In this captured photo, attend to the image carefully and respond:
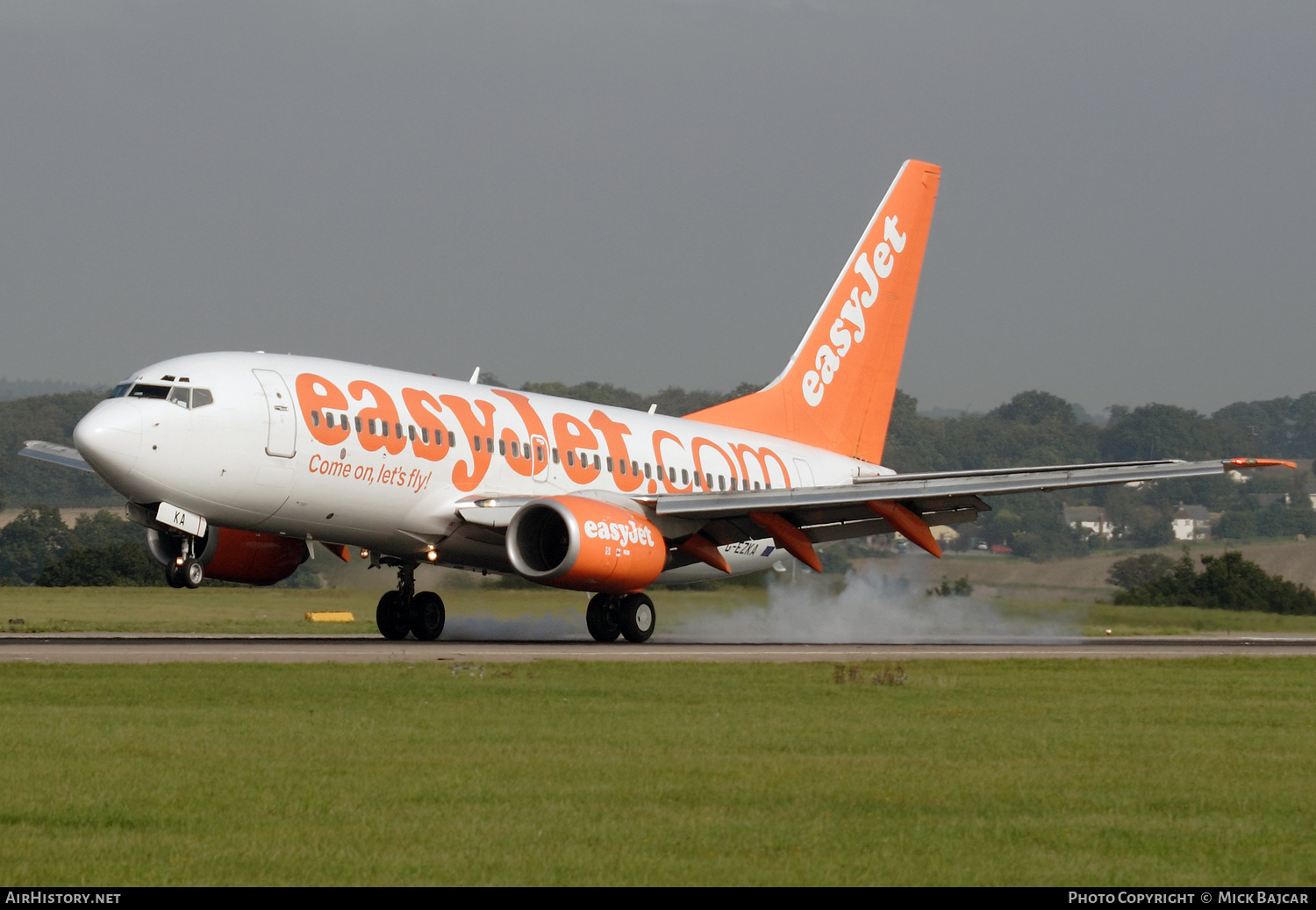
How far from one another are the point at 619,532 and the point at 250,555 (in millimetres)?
6916

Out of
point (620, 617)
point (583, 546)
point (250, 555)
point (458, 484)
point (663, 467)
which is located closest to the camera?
point (583, 546)

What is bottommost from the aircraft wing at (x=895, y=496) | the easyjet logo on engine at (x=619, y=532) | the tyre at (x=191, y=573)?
the tyre at (x=191, y=573)

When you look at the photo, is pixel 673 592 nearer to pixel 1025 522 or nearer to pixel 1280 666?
pixel 1280 666

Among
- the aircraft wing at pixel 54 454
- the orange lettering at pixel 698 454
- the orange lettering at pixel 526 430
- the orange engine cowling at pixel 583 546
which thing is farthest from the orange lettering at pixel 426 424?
the orange lettering at pixel 698 454

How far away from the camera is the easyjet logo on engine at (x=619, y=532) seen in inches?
1067

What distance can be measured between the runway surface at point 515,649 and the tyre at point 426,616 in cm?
85

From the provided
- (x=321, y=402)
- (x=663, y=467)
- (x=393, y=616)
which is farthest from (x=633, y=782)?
(x=663, y=467)

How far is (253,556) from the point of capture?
97.6 feet

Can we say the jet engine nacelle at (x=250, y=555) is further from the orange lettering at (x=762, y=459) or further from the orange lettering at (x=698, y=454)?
the orange lettering at (x=762, y=459)

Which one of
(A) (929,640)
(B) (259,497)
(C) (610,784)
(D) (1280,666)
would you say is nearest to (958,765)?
(C) (610,784)

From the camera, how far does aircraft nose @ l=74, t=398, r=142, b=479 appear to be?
80.8 ft

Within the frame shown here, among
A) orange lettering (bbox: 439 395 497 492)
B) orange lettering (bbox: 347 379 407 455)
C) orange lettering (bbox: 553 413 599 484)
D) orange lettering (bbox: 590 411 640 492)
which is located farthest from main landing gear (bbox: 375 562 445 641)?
orange lettering (bbox: 590 411 640 492)

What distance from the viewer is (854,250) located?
3947 centimetres

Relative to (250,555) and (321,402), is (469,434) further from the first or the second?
(250,555)
